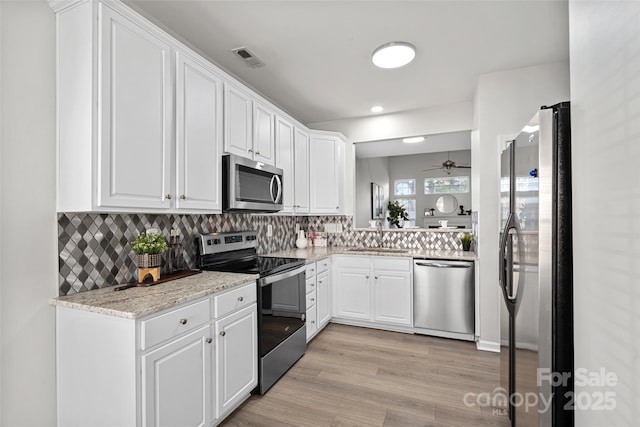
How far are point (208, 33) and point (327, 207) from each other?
7.37 feet

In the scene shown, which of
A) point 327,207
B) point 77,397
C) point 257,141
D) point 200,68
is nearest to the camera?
point 77,397

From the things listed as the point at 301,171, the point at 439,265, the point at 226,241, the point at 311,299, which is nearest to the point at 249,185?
the point at 226,241

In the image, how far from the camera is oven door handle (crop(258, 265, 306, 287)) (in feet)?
7.16

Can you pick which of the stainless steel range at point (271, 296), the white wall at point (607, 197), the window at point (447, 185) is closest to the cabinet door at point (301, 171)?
the stainless steel range at point (271, 296)

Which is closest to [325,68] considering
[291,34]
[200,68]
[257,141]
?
[291,34]

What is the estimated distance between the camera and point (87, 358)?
56.3 inches

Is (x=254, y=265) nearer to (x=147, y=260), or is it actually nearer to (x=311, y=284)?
(x=311, y=284)

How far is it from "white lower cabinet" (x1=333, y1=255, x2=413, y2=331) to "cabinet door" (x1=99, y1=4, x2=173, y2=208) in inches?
91.7

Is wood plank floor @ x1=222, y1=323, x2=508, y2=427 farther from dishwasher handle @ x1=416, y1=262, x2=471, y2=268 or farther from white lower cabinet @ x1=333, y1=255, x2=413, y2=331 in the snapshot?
dishwasher handle @ x1=416, y1=262, x2=471, y2=268

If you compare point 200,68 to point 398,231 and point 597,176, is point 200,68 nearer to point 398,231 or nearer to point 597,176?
point 597,176

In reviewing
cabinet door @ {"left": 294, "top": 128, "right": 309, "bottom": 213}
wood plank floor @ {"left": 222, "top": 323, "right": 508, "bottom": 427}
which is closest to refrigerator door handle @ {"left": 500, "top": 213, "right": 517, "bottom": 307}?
wood plank floor @ {"left": 222, "top": 323, "right": 508, "bottom": 427}

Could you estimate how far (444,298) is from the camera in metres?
3.19

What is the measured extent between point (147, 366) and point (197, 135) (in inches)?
54.3

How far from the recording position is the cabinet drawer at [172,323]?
1.34m
